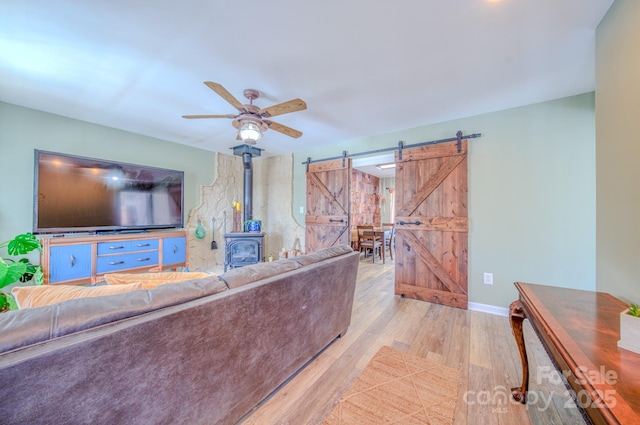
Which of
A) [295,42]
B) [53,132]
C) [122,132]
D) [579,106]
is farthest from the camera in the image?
[122,132]

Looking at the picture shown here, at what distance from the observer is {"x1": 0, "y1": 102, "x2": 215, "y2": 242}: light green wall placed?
282 cm

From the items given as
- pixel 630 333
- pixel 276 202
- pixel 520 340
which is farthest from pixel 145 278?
pixel 276 202

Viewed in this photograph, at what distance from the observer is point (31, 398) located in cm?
66

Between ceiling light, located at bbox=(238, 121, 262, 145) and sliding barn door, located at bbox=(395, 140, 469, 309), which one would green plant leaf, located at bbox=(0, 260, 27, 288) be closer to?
ceiling light, located at bbox=(238, 121, 262, 145)

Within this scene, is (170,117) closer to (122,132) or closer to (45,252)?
(122,132)

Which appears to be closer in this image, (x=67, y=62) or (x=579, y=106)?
(x=67, y=62)

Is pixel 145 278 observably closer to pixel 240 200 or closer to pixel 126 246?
pixel 126 246

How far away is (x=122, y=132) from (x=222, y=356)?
4.15 metres

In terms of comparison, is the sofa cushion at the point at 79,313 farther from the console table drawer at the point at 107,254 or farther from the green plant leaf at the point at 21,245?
the console table drawer at the point at 107,254

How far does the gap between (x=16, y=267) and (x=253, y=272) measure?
2226 millimetres

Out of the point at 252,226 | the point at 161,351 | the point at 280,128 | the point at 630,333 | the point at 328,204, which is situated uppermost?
the point at 280,128

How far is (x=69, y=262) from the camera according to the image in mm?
2967

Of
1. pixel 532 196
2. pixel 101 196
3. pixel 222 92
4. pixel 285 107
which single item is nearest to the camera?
pixel 222 92

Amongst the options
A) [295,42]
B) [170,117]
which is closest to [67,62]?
[170,117]
